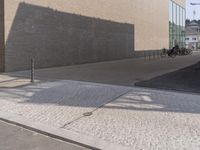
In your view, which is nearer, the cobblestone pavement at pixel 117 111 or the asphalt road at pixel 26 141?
the asphalt road at pixel 26 141

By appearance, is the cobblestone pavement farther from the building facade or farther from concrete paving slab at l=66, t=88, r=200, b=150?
the building facade

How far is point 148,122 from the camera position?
7.47 m

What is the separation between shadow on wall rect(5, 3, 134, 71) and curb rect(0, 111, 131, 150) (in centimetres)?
1110

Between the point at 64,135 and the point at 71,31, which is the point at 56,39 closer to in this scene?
the point at 71,31

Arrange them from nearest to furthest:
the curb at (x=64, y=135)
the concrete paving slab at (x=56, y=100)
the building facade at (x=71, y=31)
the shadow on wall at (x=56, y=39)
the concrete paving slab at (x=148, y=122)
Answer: the curb at (x=64, y=135)
the concrete paving slab at (x=148, y=122)
the concrete paving slab at (x=56, y=100)
the building facade at (x=71, y=31)
the shadow on wall at (x=56, y=39)

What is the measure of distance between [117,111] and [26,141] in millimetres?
2817

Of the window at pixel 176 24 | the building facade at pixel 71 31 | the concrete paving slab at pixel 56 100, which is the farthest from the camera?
the window at pixel 176 24

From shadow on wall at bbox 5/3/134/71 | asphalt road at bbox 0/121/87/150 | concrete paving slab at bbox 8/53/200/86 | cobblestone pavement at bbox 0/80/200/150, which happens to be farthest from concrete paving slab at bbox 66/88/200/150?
shadow on wall at bbox 5/3/134/71

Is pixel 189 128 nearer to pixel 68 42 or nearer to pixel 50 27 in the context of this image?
pixel 50 27

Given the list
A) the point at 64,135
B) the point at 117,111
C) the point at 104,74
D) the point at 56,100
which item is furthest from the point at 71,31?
the point at 64,135

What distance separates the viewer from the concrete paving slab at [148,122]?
6.19 m

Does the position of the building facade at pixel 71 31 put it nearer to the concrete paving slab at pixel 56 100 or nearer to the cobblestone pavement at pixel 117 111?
the concrete paving slab at pixel 56 100

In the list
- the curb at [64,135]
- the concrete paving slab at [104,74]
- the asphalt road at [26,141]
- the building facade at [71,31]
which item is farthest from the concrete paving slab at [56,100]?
the building facade at [71,31]

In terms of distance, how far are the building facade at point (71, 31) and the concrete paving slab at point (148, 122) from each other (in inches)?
419
